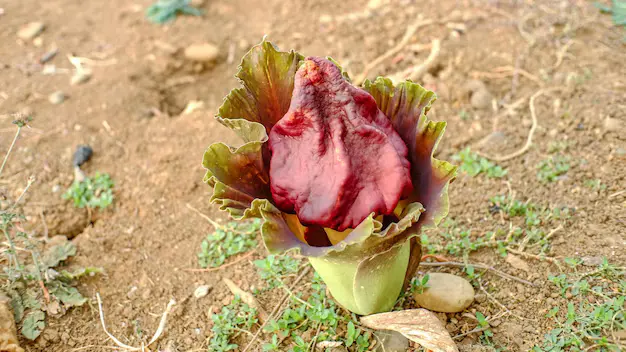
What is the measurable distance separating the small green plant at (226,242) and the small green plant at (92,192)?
86cm

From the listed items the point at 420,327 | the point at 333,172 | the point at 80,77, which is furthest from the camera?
the point at 80,77

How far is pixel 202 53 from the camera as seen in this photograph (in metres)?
5.04

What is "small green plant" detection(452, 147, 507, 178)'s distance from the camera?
352 centimetres

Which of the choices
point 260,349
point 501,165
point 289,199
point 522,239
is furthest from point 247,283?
point 501,165

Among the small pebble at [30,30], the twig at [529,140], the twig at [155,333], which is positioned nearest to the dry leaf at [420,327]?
the twig at [155,333]

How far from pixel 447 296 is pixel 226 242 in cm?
133

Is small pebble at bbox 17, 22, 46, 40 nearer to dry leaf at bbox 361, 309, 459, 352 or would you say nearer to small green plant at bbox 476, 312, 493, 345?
dry leaf at bbox 361, 309, 459, 352

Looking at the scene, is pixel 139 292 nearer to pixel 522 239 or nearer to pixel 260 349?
pixel 260 349

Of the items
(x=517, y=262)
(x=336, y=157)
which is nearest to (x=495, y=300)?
(x=517, y=262)

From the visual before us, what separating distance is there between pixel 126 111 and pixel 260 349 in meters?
2.58

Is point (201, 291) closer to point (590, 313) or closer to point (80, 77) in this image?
point (590, 313)

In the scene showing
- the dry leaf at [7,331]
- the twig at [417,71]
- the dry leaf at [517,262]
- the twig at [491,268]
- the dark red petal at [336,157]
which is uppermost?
the dark red petal at [336,157]

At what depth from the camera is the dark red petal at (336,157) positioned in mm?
2043

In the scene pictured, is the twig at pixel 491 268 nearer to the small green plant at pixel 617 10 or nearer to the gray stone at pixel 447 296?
the gray stone at pixel 447 296
